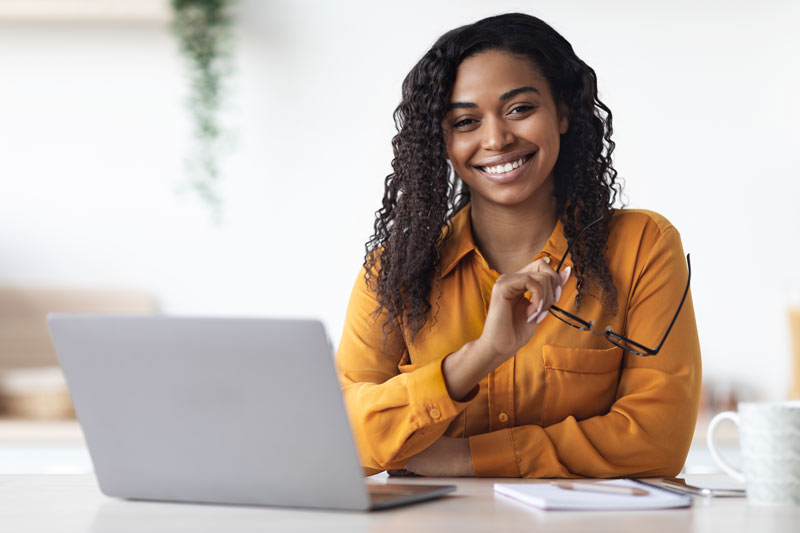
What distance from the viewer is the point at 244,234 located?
11.1ft

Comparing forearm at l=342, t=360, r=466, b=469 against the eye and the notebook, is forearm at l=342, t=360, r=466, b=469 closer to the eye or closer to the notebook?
the notebook

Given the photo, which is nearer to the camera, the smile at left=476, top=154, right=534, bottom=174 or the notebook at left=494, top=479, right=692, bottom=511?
the notebook at left=494, top=479, right=692, bottom=511

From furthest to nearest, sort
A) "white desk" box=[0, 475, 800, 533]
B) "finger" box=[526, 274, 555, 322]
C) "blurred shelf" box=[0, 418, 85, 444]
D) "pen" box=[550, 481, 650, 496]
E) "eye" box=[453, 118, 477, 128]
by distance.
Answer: "blurred shelf" box=[0, 418, 85, 444] → "eye" box=[453, 118, 477, 128] → "finger" box=[526, 274, 555, 322] → "pen" box=[550, 481, 650, 496] → "white desk" box=[0, 475, 800, 533]

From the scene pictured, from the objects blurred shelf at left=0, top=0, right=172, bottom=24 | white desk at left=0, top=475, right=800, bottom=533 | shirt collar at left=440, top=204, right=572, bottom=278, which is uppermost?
blurred shelf at left=0, top=0, right=172, bottom=24

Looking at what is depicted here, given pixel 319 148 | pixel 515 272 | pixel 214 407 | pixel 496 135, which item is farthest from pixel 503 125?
pixel 319 148

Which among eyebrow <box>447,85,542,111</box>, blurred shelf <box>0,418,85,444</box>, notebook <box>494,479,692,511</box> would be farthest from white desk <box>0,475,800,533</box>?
blurred shelf <box>0,418,85,444</box>

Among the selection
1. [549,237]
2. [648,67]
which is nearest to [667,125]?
[648,67]

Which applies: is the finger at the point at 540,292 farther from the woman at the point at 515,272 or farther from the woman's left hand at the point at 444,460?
the woman's left hand at the point at 444,460

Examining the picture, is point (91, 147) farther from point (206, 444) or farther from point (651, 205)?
Answer: point (206, 444)

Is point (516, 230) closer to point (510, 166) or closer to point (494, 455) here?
point (510, 166)

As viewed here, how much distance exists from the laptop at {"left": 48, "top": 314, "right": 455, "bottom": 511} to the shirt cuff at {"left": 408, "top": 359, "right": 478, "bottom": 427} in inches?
12.3

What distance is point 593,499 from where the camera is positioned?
2.95ft

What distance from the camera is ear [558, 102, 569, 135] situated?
1.58 meters

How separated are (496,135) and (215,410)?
0.78 m
